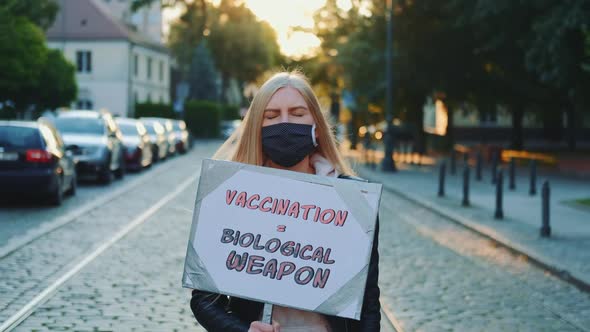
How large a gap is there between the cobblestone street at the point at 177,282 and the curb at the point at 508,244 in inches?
3.9

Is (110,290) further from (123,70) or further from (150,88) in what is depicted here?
(150,88)

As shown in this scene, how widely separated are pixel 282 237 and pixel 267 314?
0.27 m

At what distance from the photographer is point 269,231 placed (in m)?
3.11

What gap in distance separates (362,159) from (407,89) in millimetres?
5086

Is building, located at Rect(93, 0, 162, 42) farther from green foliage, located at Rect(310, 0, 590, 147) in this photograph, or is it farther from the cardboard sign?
the cardboard sign

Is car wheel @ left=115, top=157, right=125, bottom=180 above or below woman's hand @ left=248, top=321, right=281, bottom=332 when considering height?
below

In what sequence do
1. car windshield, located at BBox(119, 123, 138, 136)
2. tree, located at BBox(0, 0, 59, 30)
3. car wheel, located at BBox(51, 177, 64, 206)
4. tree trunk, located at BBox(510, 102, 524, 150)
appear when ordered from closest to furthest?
car wheel, located at BBox(51, 177, 64, 206)
car windshield, located at BBox(119, 123, 138, 136)
tree, located at BBox(0, 0, 59, 30)
tree trunk, located at BBox(510, 102, 524, 150)

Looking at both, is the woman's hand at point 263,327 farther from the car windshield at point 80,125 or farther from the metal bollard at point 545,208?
the car windshield at point 80,125

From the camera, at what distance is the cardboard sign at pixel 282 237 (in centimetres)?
302

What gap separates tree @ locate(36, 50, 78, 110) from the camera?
35062 mm

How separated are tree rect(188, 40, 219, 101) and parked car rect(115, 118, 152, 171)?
139 feet

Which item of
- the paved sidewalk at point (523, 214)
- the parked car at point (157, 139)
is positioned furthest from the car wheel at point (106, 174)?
the parked car at point (157, 139)

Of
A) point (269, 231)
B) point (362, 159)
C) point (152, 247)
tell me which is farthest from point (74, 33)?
point (269, 231)

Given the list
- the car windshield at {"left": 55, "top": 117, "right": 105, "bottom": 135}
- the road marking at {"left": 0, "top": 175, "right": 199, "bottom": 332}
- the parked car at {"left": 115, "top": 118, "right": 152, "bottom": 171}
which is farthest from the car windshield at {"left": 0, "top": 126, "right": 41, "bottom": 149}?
the parked car at {"left": 115, "top": 118, "right": 152, "bottom": 171}
